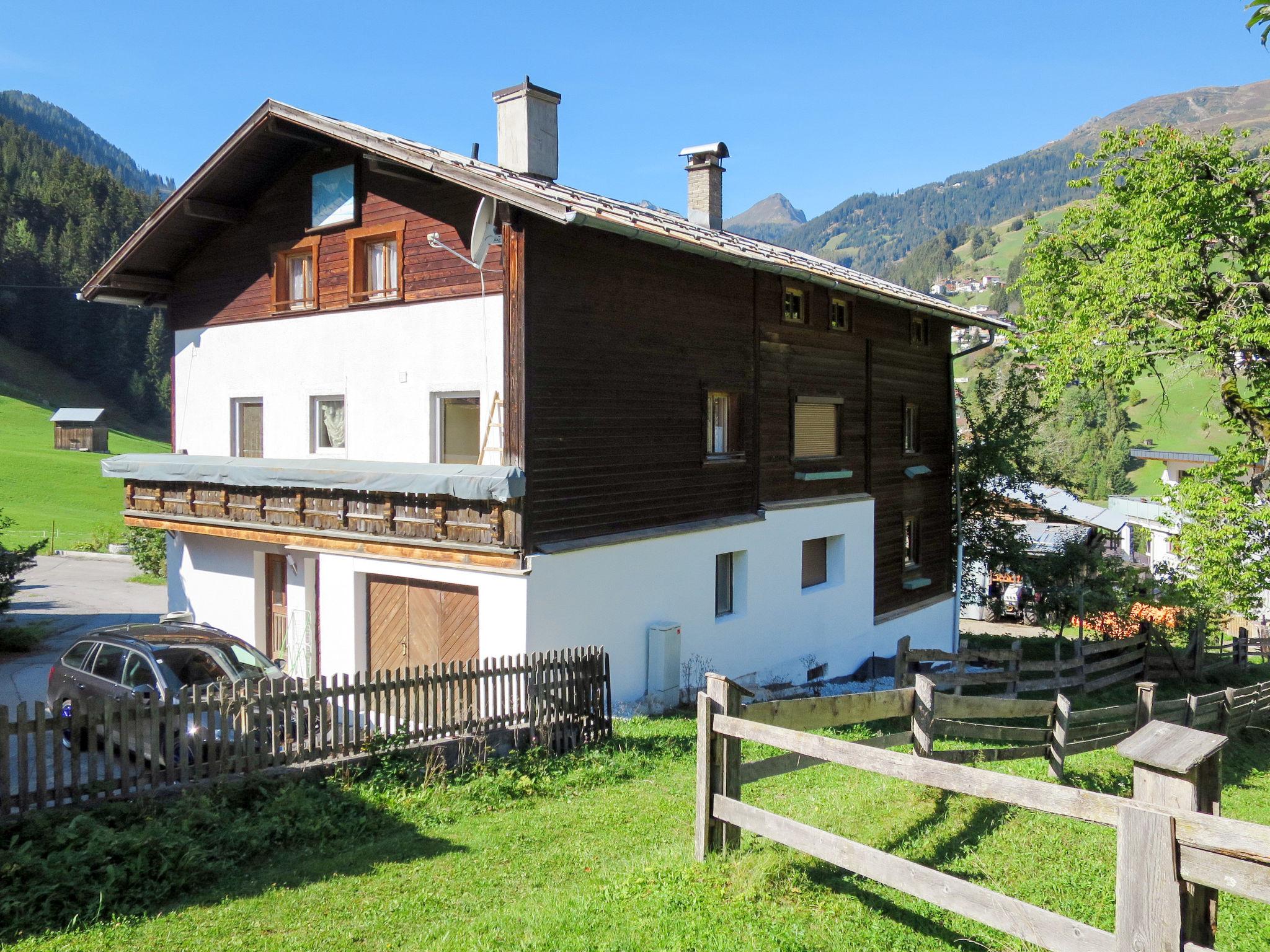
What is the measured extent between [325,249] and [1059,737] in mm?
12921

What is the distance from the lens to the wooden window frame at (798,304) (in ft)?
59.6

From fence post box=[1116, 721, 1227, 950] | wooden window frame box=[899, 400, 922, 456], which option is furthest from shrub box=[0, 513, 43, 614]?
fence post box=[1116, 721, 1227, 950]

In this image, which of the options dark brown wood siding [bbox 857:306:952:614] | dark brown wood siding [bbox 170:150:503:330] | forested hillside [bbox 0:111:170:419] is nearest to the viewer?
dark brown wood siding [bbox 170:150:503:330]

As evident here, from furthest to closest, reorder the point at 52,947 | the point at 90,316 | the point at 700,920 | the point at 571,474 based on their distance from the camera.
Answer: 1. the point at 90,316
2. the point at 571,474
3. the point at 52,947
4. the point at 700,920

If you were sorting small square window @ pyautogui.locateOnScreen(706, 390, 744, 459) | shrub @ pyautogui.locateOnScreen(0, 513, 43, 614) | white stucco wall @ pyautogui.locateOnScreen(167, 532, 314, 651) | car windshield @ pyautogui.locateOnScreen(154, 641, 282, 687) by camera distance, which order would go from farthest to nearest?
shrub @ pyautogui.locateOnScreen(0, 513, 43, 614)
small square window @ pyautogui.locateOnScreen(706, 390, 744, 459)
white stucco wall @ pyautogui.locateOnScreen(167, 532, 314, 651)
car windshield @ pyautogui.locateOnScreen(154, 641, 282, 687)

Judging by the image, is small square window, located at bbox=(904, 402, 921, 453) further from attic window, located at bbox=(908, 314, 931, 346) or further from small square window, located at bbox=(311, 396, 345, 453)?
small square window, located at bbox=(311, 396, 345, 453)

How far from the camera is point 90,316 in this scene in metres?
89.9

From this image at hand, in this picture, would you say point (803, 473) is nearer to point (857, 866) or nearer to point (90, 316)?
point (857, 866)

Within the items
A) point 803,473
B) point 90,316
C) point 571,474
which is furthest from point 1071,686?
point 90,316

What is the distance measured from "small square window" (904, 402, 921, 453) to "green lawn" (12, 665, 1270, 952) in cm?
1448

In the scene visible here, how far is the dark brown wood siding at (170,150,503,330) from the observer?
13734mm

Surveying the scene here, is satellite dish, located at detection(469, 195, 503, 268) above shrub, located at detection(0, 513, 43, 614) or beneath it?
above

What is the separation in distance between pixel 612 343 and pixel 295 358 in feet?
19.2

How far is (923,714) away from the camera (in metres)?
7.95
